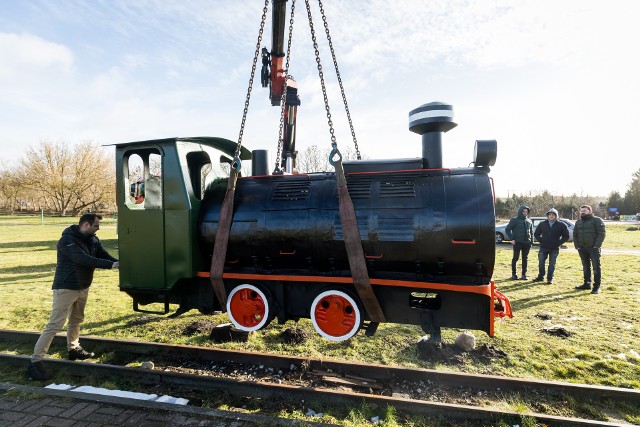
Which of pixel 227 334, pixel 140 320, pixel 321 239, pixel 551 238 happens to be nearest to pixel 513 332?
pixel 321 239

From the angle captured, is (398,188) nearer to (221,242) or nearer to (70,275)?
(221,242)

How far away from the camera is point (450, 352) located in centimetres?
514

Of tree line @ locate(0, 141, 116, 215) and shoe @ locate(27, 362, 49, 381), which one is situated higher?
tree line @ locate(0, 141, 116, 215)

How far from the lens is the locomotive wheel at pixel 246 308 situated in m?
4.23

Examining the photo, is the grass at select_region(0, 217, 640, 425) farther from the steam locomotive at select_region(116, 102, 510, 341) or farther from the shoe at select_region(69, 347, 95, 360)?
the steam locomotive at select_region(116, 102, 510, 341)

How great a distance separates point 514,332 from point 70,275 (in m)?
7.10

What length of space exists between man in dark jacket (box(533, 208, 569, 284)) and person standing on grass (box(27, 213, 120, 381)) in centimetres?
1091

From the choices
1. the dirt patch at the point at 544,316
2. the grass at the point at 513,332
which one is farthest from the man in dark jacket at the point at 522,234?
the dirt patch at the point at 544,316

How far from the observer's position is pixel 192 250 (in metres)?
4.31

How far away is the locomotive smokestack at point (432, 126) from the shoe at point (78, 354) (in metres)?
5.54

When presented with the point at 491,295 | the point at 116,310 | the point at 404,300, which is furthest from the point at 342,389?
the point at 116,310

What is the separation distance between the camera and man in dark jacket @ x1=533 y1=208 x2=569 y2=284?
9961 millimetres

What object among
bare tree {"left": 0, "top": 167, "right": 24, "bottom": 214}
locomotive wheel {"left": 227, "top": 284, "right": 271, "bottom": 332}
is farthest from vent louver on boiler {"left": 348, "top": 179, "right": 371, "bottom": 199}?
bare tree {"left": 0, "top": 167, "right": 24, "bottom": 214}

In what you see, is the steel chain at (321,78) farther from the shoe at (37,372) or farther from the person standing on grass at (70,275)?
the shoe at (37,372)
